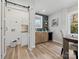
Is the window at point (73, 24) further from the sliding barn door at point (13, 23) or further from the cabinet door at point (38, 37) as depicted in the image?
the sliding barn door at point (13, 23)

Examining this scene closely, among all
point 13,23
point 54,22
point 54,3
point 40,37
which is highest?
point 54,3

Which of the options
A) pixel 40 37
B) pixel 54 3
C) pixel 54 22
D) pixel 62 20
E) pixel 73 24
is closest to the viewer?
pixel 54 3

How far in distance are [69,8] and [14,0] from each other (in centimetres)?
320

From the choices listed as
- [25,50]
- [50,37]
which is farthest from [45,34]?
[25,50]

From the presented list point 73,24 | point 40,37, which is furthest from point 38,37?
point 73,24

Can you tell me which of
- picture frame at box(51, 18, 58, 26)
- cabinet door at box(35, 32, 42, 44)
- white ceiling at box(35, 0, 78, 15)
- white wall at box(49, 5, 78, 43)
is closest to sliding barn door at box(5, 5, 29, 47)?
white ceiling at box(35, 0, 78, 15)

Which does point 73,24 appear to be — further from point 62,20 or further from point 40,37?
point 40,37

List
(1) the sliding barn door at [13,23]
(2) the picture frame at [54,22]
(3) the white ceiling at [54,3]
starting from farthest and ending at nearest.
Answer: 1. (2) the picture frame at [54,22]
2. (3) the white ceiling at [54,3]
3. (1) the sliding barn door at [13,23]

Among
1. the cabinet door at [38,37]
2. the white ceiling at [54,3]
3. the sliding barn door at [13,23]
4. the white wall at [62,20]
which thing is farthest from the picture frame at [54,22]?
the sliding barn door at [13,23]

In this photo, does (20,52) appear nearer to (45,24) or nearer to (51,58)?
(51,58)

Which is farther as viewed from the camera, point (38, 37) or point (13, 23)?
point (38, 37)

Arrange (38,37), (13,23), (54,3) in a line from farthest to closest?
(38,37) < (54,3) < (13,23)

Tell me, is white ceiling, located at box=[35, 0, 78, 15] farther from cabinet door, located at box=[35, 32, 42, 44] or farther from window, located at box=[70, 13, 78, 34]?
cabinet door, located at box=[35, 32, 42, 44]

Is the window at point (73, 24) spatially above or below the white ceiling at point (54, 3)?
below
